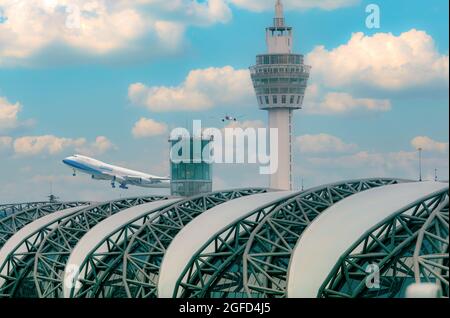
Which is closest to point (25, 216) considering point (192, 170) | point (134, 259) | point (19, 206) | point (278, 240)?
point (19, 206)

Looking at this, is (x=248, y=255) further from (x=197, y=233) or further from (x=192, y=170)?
(x=192, y=170)

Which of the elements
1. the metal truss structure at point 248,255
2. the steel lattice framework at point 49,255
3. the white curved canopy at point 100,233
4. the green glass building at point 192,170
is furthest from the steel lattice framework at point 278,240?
the green glass building at point 192,170

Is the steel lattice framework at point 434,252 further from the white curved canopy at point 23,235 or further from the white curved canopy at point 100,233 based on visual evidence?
the white curved canopy at point 23,235
